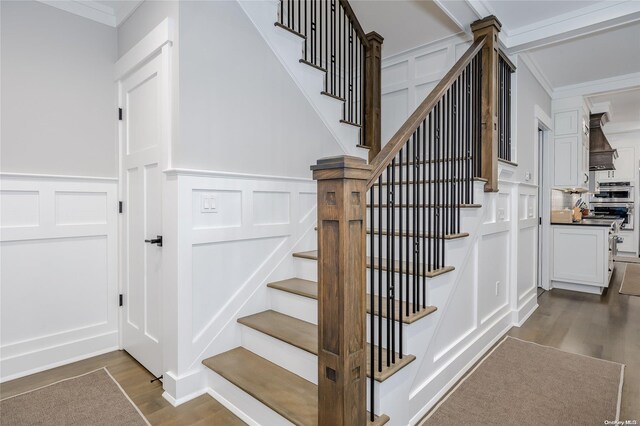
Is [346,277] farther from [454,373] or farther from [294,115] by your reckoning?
[294,115]

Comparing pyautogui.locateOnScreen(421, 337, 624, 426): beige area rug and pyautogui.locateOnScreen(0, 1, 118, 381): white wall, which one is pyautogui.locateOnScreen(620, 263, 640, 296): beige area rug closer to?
pyautogui.locateOnScreen(421, 337, 624, 426): beige area rug

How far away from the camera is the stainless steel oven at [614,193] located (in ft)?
26.0

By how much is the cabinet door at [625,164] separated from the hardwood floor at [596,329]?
4864mm

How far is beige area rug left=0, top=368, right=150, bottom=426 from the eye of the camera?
187cm

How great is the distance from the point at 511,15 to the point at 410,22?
2.76ft

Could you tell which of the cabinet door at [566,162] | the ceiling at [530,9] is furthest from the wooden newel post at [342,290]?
the cabinet door at [566,162]

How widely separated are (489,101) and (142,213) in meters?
2.81

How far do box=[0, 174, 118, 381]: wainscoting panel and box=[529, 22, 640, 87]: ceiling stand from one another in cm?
420

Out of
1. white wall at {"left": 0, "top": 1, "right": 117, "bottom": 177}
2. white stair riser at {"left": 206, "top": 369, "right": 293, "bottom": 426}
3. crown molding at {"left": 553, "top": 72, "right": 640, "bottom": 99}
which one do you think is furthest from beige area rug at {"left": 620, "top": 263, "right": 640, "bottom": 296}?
white wall at {"left": 0, "top": 1, "right": 117, "bottom": 177}

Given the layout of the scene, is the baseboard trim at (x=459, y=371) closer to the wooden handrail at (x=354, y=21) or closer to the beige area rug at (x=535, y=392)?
the beige area rug at (x=535, y=392)

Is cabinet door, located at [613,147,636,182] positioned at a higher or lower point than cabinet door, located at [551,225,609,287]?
higher

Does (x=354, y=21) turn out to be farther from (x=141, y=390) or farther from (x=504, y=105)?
(x=141, y=390)

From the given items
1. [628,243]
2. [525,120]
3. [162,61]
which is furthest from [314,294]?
[628,243]

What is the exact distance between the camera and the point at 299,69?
2.72 metres
